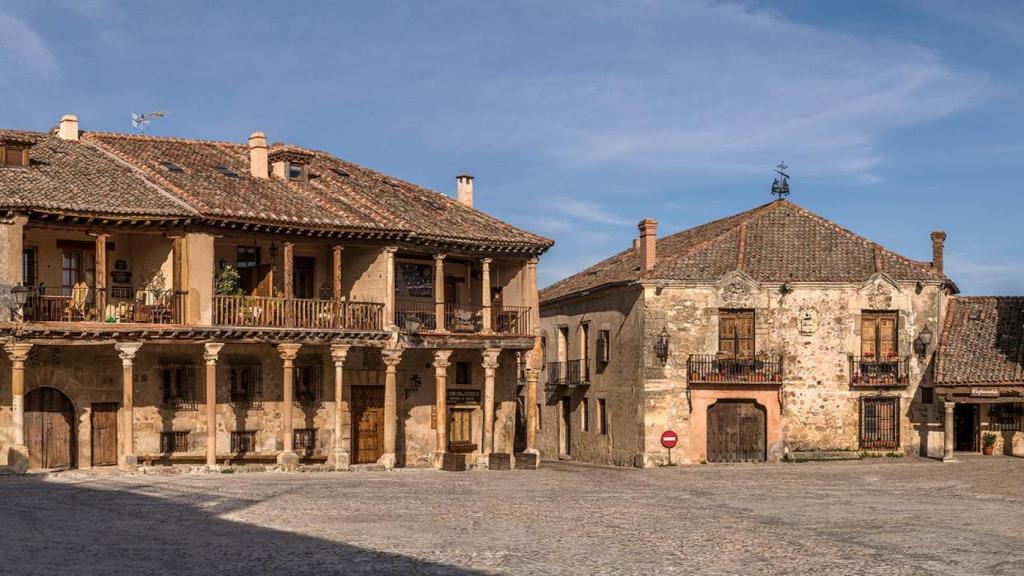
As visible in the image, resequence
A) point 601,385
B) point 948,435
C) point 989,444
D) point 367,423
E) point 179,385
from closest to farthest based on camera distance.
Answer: point 179,385, point 367,423, point 948,435, point 989,444, point 601,385

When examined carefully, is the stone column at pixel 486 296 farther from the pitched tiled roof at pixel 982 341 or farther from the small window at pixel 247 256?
the pitched tiled roof at pixel 982 341

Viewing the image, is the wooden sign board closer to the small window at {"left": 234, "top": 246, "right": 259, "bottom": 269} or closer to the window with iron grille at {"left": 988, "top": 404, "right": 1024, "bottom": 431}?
the small window at {"left": 234, "top": 246, "right": 259, "bottom": 269}

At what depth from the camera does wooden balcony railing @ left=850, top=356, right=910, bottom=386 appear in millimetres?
40438

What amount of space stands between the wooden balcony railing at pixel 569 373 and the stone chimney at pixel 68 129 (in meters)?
17.8

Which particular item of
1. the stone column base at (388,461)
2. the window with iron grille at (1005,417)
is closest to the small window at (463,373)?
the stone column base at (388,461)

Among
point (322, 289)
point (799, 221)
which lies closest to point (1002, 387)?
point (799, 221)

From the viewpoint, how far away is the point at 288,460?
33.7 m

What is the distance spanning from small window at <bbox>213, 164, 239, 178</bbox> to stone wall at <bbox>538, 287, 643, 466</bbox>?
1231cm

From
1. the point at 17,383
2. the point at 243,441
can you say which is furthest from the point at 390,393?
the point at 17,383

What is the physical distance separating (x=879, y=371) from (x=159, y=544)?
2712 centimetres

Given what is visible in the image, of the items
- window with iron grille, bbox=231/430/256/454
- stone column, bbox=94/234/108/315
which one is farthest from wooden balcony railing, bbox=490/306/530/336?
stone column, bbox=94/234/108/315

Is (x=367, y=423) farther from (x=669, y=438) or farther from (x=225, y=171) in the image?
(x=669, y=438)

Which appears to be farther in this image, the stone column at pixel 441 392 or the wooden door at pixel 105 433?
the stone column at pixel 441 392

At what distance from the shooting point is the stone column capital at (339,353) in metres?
34.9
